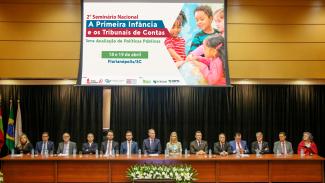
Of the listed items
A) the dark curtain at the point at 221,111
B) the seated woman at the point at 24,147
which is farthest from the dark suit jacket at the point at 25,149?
the dark curtain at the point at 221,111

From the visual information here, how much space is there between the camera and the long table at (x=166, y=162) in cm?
804

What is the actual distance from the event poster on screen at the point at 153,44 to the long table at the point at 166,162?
1821 millimetres

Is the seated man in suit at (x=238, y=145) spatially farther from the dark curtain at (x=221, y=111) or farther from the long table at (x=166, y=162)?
the dark curtain at (x=221, y=111)

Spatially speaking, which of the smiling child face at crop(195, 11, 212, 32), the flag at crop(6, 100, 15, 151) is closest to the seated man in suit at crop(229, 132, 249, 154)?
the smiling child face at crop(195, 11, 212, 32)

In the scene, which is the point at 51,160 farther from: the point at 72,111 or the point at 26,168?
the point at 72,111

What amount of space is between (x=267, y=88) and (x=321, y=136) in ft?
6.45

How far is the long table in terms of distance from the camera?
8.04 metres

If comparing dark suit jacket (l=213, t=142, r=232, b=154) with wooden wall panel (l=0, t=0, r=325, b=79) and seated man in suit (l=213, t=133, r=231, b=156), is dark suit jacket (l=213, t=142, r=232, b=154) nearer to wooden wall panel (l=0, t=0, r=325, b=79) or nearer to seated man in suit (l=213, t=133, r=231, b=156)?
seated man in suit (l=213, t=133, r=231, b=156)

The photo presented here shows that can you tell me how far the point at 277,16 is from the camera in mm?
9734

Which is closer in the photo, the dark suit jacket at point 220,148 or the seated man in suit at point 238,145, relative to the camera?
the dark suit jacket at point 220,148

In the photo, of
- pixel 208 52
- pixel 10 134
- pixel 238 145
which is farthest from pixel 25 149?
pixel 238 145

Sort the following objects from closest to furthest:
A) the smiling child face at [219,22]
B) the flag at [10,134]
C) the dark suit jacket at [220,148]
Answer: the dark suit jacket at [220,148]
the smiling child face at [219,22]
the flag at [10,134]

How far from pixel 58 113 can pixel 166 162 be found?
4133 mm

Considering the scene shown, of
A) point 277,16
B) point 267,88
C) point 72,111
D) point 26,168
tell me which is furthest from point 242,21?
point 26,168
